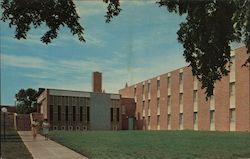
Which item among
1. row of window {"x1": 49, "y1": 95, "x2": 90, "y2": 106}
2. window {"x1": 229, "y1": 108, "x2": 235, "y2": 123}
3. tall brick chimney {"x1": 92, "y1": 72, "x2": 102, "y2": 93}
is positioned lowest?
window {"x1": 229, "y1": 108, "x2": 235, "y2": 123}

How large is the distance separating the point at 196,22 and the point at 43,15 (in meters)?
4.14

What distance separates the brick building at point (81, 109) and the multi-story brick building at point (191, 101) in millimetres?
5619

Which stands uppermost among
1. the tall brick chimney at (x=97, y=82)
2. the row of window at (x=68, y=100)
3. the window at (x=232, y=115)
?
the tall brick chimney at (x=97, y=82)

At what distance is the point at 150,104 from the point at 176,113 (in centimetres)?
1375

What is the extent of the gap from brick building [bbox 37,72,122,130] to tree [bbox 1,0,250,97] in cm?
6690

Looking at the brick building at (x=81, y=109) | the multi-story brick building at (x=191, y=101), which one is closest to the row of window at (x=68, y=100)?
the brick building at (x=81, y=109)

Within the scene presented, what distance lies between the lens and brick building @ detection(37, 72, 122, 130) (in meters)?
80.6

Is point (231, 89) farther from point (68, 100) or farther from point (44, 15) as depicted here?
point (44, 15)

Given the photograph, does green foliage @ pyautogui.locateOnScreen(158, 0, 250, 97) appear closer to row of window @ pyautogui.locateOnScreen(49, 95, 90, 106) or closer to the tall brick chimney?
row of window @ pyautogui.locateOnScreen(49, 95, 90, 106)

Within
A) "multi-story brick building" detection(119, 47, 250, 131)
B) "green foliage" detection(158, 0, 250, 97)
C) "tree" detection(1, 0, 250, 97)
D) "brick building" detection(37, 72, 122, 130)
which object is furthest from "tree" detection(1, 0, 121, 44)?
"brick building" detection(37, 72, 122, 130)

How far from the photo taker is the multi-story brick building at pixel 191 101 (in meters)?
53.2

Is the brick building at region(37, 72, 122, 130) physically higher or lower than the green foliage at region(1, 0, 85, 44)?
lower

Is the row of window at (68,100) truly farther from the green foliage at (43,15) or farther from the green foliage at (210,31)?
the green foliage at (43,15)

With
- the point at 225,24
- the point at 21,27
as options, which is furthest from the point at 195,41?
Answer: the point at 21,27
